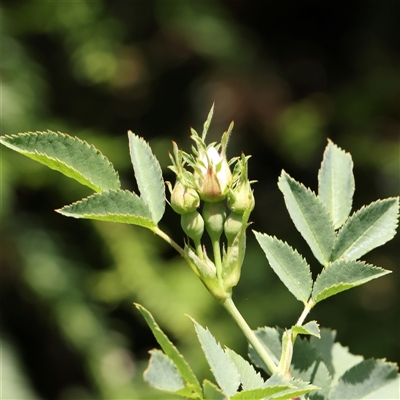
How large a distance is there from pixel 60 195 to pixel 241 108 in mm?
882

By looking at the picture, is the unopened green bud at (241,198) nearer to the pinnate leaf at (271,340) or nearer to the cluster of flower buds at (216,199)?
the cluster of flower buds at (216,199)

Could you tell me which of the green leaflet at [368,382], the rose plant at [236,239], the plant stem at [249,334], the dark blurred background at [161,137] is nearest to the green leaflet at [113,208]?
the rose plant at [236,239]

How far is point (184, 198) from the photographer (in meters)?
0.51

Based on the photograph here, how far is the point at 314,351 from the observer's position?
23.2 inches

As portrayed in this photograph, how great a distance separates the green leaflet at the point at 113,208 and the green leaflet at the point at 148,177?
0.07 ft

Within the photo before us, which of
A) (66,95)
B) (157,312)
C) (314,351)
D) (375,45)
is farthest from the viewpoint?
(375,45)

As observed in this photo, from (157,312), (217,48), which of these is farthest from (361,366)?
(217,48)

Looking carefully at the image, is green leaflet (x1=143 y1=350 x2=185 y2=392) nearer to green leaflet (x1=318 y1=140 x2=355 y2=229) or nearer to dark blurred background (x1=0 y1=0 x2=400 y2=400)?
green leaflet (x1=318 y1=140 x2=355 y2=229)

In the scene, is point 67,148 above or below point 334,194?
above

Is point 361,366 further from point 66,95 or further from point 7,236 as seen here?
point 66,95

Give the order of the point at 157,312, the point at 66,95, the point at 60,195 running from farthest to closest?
the point at 66,95 < the point at 60,195 < the point at 157,312

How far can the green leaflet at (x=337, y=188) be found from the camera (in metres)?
0.65

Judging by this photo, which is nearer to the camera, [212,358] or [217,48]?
[212,358]

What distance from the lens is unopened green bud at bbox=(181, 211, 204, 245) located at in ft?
1.69
